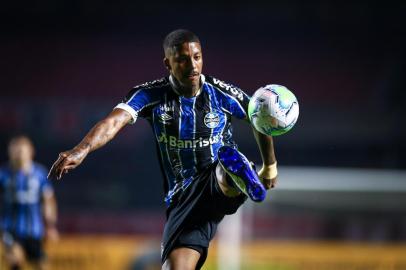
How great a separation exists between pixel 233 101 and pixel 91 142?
0.94 meters

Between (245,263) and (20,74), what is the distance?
790 centimetres

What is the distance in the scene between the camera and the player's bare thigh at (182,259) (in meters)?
4.02

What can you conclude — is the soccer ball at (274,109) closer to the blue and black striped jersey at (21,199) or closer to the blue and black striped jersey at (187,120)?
the blue and black striped jersey at (187,120)

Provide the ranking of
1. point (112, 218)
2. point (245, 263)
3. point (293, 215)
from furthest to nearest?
1. point (112, 218)
2. point (293, 215)
3. point (245, 263)

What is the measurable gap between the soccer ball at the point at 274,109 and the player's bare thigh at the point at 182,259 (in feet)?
2.49

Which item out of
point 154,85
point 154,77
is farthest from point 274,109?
point 154,77

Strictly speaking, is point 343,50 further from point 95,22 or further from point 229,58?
point 95,22

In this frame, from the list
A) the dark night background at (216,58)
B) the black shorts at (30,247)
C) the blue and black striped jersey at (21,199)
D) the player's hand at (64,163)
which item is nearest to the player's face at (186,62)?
the player's hand at (64,163)

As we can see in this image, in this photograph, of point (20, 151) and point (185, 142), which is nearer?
point (185, 142)

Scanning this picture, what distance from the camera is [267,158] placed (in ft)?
14.2

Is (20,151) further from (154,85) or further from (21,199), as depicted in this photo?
(154,85)

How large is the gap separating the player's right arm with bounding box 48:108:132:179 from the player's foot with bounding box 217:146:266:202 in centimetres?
53

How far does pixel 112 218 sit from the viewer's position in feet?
41.1

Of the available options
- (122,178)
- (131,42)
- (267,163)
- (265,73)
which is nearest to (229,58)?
(265,73)
